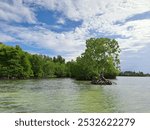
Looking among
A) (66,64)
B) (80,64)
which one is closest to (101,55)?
(80,64)

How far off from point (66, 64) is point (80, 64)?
16.5 meters

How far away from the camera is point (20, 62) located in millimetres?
43188

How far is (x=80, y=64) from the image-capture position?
42750 millimetres

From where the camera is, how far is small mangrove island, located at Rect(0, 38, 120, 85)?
1334 inches

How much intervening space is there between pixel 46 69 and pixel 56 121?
47.2 metres

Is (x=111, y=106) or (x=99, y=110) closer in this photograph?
(x=99, y=110)

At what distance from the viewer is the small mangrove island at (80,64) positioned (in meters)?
33.9

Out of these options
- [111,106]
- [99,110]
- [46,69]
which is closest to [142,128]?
[99,110]

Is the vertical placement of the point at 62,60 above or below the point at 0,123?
above

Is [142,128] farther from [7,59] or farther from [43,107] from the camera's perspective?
[7,59]

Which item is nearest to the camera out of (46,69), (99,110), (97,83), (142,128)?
(142,128)

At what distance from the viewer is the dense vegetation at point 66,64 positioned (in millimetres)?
34069

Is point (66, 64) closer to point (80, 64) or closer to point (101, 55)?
point (80, 64)

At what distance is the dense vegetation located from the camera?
34.1 m
